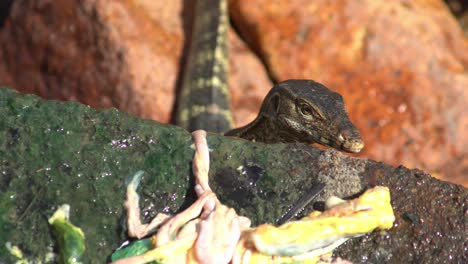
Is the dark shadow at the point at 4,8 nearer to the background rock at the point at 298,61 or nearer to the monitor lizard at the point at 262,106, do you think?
the background rock at the point at 298,61

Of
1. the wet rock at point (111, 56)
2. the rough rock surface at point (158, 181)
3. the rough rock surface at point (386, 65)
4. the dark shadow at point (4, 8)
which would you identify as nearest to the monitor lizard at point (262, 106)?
the wet rock at point (111, 56)

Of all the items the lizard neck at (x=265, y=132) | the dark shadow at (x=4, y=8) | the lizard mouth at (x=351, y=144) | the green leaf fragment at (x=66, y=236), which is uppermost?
the green leaf fragment at (x=66, y=236)

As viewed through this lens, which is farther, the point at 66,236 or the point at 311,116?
the point at 311,116

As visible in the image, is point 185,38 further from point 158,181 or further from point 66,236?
point 66,236

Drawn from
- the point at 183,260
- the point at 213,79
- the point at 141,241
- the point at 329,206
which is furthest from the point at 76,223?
the point at 213,79

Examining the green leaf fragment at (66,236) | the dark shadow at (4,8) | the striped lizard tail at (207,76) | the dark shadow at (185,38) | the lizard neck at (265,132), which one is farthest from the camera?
the dark shadow at (4,8)

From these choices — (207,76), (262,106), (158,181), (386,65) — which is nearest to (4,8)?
(207,76)
